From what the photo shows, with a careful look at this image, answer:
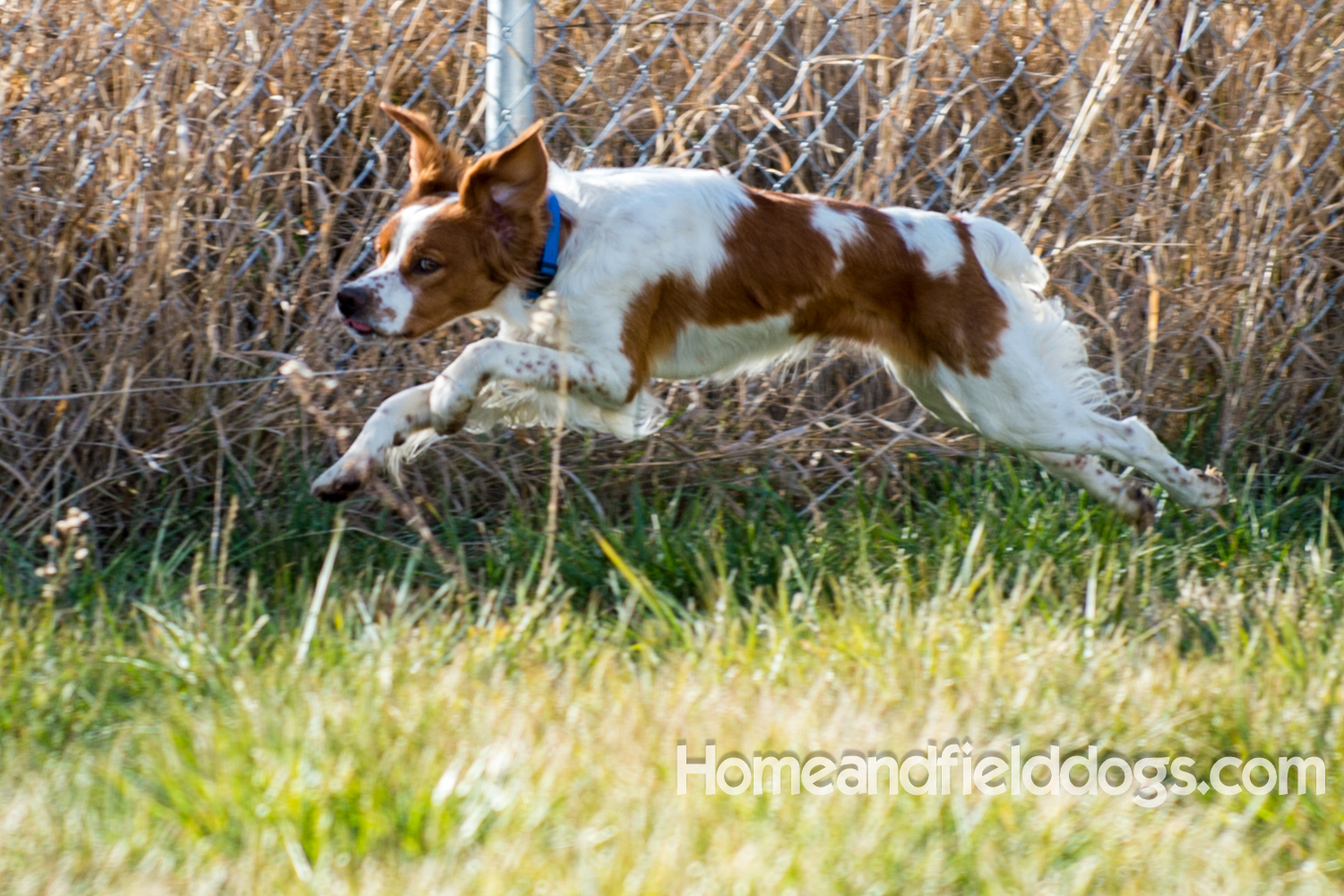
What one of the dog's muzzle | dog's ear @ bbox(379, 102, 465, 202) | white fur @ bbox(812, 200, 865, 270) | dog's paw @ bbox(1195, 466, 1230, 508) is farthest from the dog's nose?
dog's paw @ bbox(1195, 466, 1230, 508)

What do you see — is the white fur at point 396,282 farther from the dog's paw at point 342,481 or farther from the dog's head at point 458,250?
the dog's paw at point 342,481

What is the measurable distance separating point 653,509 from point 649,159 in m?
1.08

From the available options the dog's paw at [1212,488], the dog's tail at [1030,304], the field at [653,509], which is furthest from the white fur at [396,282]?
the dog's paw at [1212,488]

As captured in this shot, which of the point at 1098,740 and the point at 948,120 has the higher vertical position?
the point at 948,120

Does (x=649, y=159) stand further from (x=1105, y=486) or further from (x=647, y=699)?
(x=647, y=699)

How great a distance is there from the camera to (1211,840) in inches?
74.7

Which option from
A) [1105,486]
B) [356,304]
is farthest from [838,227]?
[356,304]

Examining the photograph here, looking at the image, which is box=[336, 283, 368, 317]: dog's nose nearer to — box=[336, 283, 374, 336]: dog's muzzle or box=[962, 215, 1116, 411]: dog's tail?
box=[336, 283, 374, 336]: dog's muzzle

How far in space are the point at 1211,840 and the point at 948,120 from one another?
8.13 ft

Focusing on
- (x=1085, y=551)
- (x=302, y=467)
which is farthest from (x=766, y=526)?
(x=302, y=467)

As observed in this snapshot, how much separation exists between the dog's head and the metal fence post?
44 cm

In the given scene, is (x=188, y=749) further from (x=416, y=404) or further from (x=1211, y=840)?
(x=1211, y=840)

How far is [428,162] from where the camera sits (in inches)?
118

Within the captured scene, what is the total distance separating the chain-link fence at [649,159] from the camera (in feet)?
11.1
